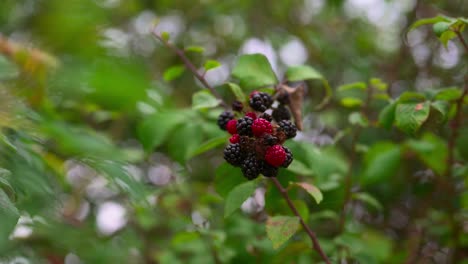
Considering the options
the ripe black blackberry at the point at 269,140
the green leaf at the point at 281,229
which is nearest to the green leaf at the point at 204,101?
the ripe black blackberry at the point at 269,140

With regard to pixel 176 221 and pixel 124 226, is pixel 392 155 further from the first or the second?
pixel 124 226

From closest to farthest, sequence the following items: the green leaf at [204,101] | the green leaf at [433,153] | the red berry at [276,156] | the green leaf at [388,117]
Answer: the red berry at [276,156] → the green leaf at [204,101] → the green leaf at [388,117] → the green leaf at [433,153]

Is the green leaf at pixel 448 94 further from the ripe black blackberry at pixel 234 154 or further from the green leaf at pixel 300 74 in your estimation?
the ripe black blackberry at pixel 234 154

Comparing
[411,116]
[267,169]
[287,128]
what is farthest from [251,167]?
[411,116]

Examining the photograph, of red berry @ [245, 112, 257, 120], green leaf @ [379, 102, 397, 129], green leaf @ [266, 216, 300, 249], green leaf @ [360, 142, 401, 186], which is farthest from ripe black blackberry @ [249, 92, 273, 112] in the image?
green leaf @ [360, 142, 401, 186]

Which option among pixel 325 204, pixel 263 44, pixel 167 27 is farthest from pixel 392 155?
pixel 167 27

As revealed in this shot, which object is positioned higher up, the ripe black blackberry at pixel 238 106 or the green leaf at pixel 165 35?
the green leaf at pixel 165 35

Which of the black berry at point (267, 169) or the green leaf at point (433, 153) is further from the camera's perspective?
the green leaf at point (433, 153)

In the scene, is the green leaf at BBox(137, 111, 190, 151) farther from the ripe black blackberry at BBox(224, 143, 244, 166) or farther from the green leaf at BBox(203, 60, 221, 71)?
the ripe black blackberry at BBox(224, 143, 244, 166)
